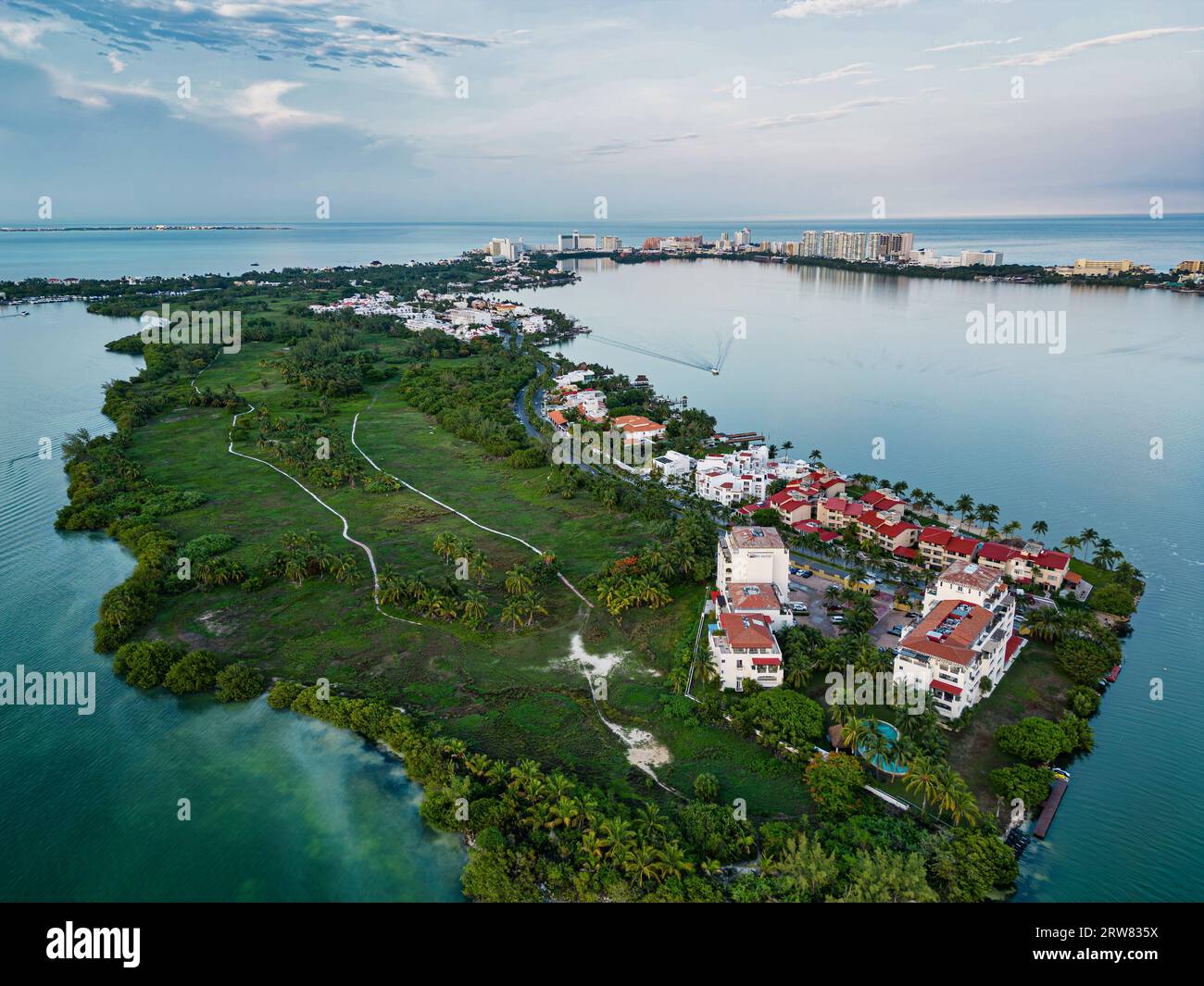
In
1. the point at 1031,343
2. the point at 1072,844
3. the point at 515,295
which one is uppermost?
the point at 515,295

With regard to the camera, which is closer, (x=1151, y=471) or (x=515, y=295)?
(x=1151, y=471)

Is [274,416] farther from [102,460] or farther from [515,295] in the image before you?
Answer: [515,295]

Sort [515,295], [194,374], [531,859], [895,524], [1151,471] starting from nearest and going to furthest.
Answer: [531,859] < [895,524] < [1151,471] < [194,374] < [515,295]

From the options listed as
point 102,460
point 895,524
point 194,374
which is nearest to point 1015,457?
point 895,524

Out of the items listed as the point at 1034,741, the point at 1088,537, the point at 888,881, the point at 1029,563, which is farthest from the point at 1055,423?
the point at 888,881

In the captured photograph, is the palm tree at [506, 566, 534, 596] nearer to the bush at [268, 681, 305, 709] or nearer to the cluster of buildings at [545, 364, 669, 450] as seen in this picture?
the bush at [268, 681, 305, 709]

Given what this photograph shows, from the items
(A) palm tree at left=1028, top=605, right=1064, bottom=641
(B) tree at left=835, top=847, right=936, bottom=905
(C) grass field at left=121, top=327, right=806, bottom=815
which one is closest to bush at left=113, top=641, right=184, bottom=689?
(C) grass field at left=121, top=327, right=806, bottom=815

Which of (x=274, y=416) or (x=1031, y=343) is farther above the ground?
(x=1031, y=343)

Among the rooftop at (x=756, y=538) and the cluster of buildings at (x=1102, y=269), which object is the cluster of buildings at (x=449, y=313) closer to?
the rooftop at (x=756, y=538)

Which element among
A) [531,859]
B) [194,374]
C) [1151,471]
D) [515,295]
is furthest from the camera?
[515,295]
